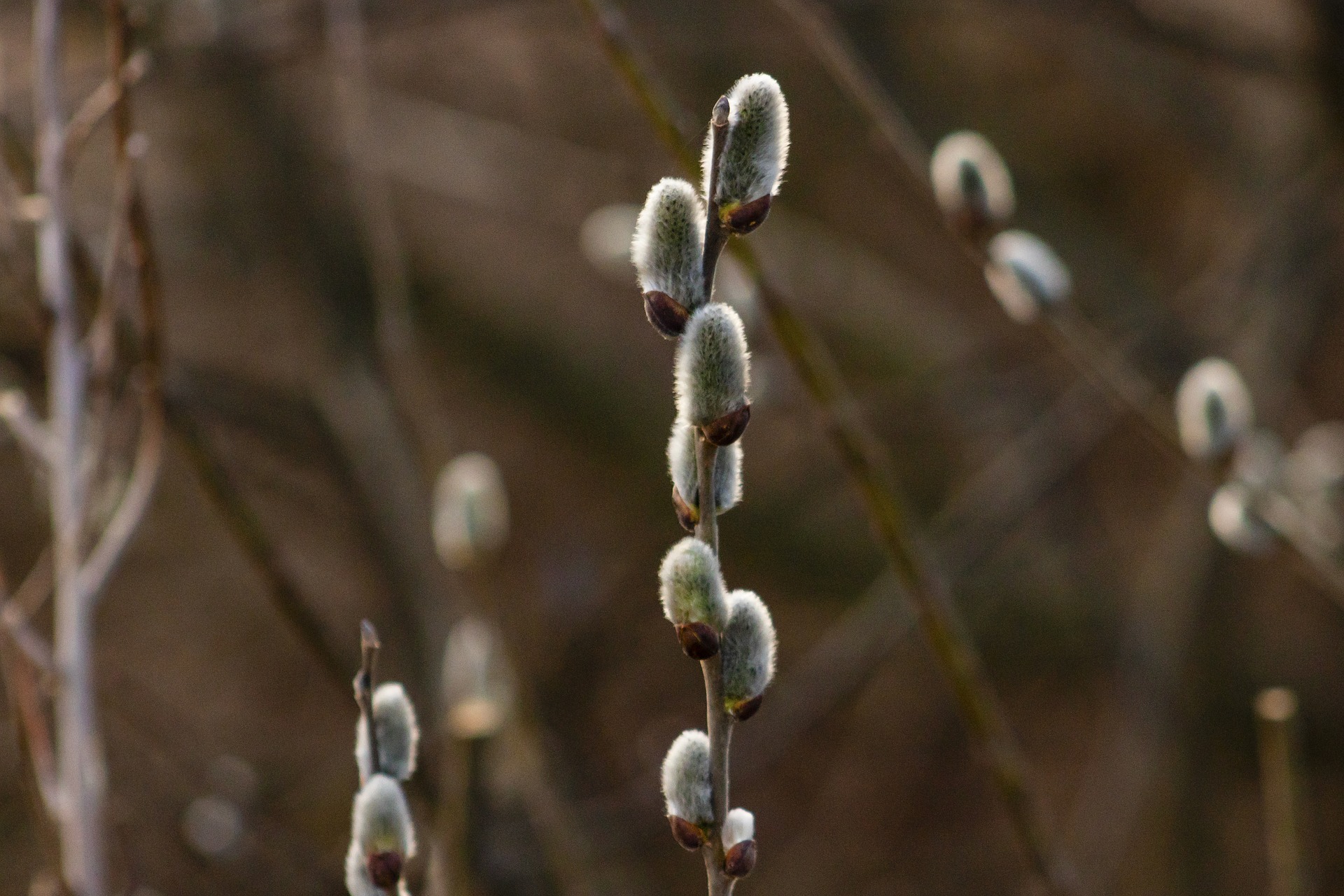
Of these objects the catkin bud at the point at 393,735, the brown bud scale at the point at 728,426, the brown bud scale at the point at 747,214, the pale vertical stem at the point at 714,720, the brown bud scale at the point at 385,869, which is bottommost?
the brown bud scale at the point at 385,869

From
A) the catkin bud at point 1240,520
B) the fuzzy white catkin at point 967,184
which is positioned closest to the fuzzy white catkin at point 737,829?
the fuzzy white catkin at point 967,184

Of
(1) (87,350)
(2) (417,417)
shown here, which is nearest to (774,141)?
(1) (87,350)

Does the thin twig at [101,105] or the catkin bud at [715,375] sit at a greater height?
the catkin bud at [715,375]

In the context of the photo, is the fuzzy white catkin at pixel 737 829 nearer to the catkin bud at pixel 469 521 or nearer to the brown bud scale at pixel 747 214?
the brown bud scale at pixel 747 214

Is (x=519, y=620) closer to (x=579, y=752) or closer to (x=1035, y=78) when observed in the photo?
(x=579, y=752)

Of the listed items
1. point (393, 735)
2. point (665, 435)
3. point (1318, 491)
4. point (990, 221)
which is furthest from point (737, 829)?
point (665, 435)

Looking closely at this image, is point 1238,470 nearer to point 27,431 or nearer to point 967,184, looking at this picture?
point 967,184
